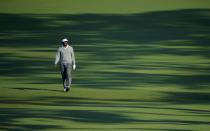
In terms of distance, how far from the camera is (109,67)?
2597 centimetres

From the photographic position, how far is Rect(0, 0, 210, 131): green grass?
1620cm

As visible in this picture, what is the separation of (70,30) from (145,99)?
1361cm

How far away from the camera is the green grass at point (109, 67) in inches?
638

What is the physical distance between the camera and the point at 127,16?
34875mm

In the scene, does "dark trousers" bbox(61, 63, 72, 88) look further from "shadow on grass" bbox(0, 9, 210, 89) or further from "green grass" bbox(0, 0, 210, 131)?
"shadow on grass" bbox(0, 9, 210, 89)

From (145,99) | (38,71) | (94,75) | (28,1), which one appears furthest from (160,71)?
(28,1)

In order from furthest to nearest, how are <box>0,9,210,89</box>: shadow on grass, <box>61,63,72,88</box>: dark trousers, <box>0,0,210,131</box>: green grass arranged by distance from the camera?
<box>0,9,210,89</box>: shadow on grass → <box>61,63,72,88</box>: dark trousers → <box>0,0,210,131</box>: green grass

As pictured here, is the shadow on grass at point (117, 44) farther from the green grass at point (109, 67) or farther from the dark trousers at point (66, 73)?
the dark trousers at point (66, 73)

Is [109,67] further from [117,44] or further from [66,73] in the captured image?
[66,73]

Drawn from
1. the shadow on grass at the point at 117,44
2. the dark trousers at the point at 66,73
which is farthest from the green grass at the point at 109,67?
the dark trousers at the point at 66,73

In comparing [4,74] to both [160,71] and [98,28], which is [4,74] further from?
[98,28]

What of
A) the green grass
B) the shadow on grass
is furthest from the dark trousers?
the shadow on grass

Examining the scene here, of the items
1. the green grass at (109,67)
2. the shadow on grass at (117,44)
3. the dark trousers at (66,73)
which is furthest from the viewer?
the shadow on grass at (117,44)

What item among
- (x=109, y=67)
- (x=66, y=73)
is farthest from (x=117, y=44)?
(x=66, y=73)
